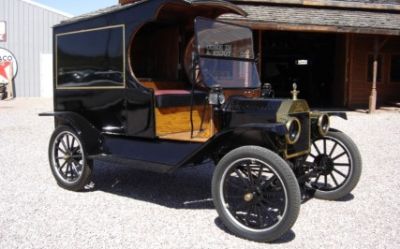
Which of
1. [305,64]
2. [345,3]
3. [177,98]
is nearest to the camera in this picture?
[177,98]

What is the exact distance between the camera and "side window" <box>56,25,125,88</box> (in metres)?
4.75

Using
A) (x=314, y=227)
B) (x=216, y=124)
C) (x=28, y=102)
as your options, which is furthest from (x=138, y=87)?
(x=28, y=102)

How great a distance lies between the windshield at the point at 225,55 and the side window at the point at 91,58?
0.90 m

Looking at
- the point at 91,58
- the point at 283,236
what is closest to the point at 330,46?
the point at 91,58

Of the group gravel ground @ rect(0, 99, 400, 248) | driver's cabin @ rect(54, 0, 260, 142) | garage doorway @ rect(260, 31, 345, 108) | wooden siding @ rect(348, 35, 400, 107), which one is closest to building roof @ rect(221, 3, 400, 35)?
wooden siding @ rect(348, 35, 400, 107)

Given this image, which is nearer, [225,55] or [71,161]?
[225,55]

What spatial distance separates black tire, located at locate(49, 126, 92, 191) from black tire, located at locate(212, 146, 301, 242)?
1891mm

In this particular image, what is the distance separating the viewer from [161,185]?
5.54 meters

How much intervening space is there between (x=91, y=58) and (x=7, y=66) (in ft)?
58.5

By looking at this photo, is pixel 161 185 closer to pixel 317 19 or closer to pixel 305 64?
pixel 317 19

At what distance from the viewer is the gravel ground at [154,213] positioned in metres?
3.64

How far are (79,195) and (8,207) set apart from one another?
770 millimetres

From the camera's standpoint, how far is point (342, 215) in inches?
169

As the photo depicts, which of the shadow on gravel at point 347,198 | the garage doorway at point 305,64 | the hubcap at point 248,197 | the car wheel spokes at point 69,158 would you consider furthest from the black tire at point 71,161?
the garage doorway at point 305,64
